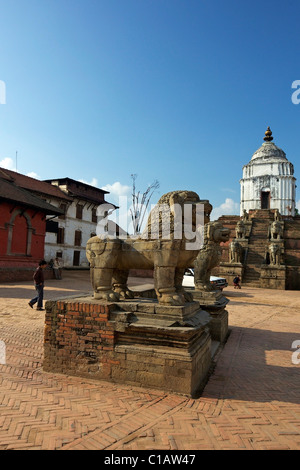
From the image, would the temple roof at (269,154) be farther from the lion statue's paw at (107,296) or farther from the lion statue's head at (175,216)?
the lion statue's paw at (107,296)

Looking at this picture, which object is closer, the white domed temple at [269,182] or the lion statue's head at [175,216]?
the lion statue's head at [175,216]

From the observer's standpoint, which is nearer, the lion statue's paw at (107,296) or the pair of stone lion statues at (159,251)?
the pair of stone lion statues at (159,251)

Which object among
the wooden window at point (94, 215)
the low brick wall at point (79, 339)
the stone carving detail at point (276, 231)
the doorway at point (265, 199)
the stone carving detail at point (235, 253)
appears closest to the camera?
the low brick wall at point (79, 339)

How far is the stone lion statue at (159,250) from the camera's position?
15.0ft

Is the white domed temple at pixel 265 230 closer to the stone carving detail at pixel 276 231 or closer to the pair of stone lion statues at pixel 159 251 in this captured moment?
the stone carving detail at pixel 276 231

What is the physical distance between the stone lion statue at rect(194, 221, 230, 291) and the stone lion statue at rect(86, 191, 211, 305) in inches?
100

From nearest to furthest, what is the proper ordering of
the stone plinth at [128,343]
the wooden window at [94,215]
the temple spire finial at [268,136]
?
the stone plinth at [128,343] < the wooden window at [94,215] < the temple spire finial at [268,136]

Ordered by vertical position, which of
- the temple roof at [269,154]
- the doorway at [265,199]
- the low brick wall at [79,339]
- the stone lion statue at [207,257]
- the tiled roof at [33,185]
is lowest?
the low brick wall at [79,339]

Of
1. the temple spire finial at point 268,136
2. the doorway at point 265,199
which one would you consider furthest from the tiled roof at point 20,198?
the temple spire finial at point 268,136

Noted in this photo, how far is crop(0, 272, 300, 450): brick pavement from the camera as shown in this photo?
9.78 ft

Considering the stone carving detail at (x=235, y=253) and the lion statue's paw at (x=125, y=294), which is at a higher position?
the stone carving detail at (x=235, y=253)

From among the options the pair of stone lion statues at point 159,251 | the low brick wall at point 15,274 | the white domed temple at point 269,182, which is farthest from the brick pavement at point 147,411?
the white domed temple at point 269,182

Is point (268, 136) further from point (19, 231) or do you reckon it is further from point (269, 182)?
point (19, 231)

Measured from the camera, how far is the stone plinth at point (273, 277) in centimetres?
2216
